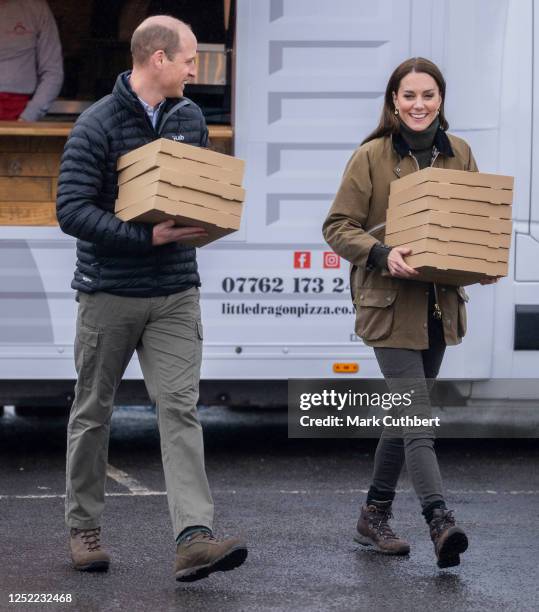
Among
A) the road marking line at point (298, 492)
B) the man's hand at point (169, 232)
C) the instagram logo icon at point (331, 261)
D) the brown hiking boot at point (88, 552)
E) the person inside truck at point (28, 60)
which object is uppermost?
the person inside truck at point (28, 60)

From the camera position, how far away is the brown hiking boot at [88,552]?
4.87 meters

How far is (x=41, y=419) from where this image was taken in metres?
8.65

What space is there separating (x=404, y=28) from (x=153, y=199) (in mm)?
2878

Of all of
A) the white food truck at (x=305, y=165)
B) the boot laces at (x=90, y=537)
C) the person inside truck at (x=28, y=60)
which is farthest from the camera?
the person inside truck at (x=28, y=60)

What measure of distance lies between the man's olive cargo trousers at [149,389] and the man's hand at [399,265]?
70 centimetres

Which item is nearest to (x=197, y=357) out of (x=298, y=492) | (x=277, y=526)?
(x=277, y=526)

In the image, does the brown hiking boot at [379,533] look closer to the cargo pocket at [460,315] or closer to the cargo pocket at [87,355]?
the cargo pocket at [460,315]

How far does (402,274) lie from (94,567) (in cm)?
151

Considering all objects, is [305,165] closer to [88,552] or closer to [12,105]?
[12,105]

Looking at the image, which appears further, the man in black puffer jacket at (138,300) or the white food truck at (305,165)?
the white food truck at (305,165)

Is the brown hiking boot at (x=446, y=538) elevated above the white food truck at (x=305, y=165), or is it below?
below

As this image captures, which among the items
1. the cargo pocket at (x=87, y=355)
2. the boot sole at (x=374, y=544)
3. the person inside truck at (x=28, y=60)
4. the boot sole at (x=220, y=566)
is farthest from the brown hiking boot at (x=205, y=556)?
the person inside truck at (x=28, y=60)

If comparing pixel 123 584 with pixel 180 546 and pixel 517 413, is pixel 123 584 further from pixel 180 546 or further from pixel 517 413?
pixel 517 413

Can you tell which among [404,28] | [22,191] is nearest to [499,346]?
[404,28]
